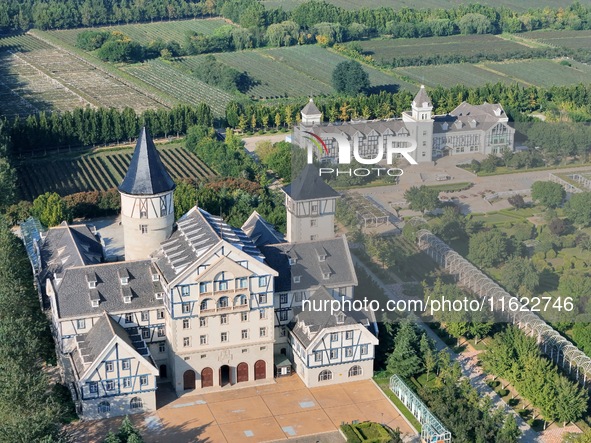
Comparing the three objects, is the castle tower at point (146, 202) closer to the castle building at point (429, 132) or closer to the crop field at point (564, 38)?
the castle building at point (429, 132)

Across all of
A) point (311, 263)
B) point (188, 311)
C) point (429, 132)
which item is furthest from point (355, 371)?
point (429, 132)

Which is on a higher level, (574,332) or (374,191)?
(374,191)

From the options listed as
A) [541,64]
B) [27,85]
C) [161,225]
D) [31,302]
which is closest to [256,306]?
[161,225]

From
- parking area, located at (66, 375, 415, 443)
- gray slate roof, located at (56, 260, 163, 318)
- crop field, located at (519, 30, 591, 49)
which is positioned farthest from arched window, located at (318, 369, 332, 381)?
crop field, located at (519, 30, 591, 49)

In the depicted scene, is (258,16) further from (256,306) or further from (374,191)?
(256,306)

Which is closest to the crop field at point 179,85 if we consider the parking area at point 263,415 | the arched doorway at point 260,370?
the arched doorway at point 260,370

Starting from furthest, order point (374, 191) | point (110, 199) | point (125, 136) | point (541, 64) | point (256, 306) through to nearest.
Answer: point (541, 64) < point (125, 136) < point (110, 199) < point (374, 191) < point (256, 306)

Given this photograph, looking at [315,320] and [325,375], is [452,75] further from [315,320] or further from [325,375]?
[325,375]

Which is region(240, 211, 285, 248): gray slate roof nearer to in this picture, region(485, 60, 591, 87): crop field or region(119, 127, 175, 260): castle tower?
region(119, 127, 175, 260): castle tower
